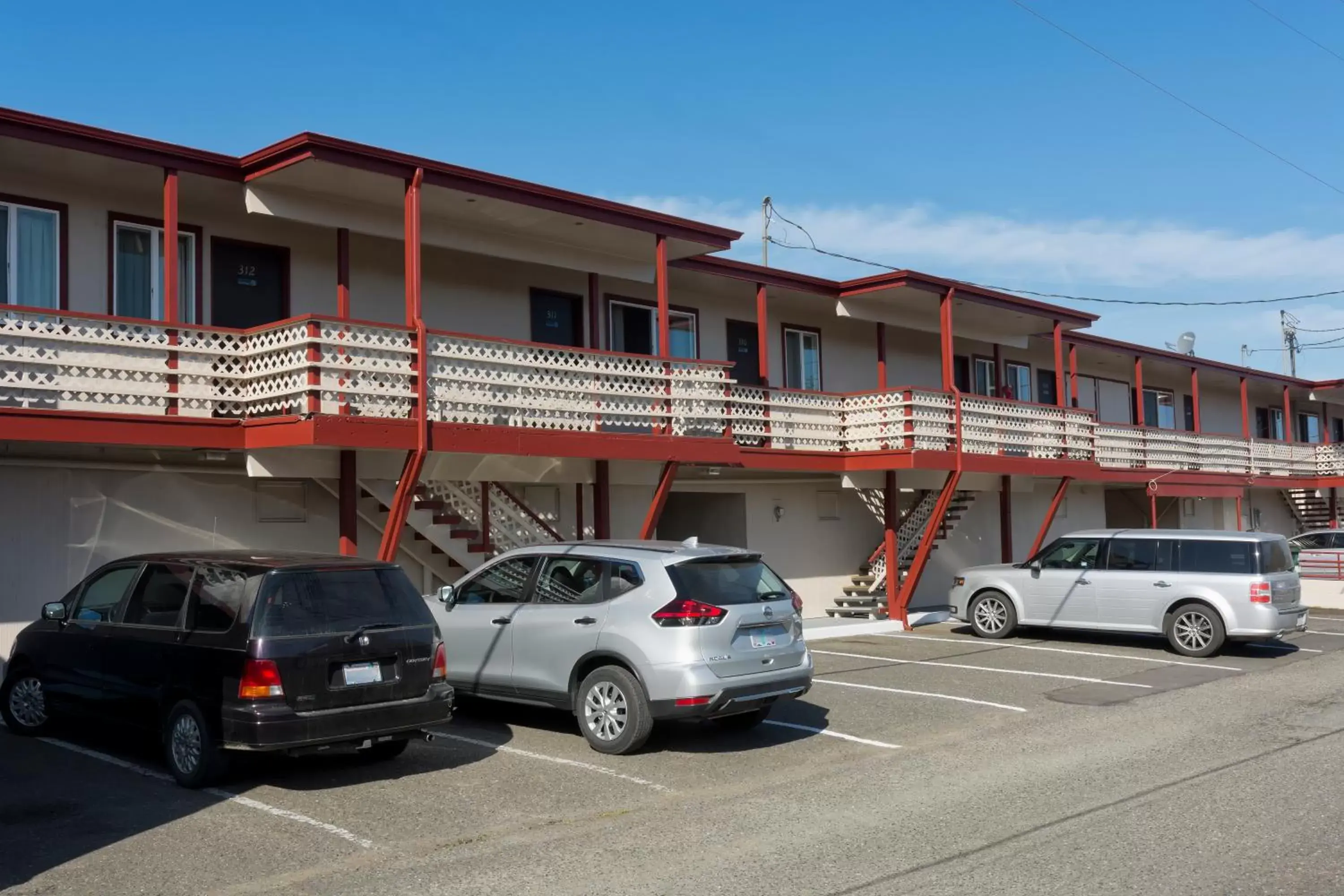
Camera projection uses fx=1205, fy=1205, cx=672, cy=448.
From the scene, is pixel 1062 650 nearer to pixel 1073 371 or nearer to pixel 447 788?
pixel 447 788

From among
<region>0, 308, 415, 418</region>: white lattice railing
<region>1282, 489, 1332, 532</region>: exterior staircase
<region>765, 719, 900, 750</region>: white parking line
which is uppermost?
<region>0, 308, 415, 418</region>: white lattice railing

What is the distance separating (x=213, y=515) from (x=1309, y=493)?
3410 cm

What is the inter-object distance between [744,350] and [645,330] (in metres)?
2.50

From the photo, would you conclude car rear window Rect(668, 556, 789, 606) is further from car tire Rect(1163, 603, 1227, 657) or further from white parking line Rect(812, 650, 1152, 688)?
car tire Rect(1163, 603, 1227, 657)

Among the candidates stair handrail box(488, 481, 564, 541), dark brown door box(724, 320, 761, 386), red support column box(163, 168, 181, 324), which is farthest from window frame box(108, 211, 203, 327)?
dark brown door box(724, 320, 761, 386)

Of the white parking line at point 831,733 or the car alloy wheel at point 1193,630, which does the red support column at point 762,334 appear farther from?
the white parking line at point 831,733

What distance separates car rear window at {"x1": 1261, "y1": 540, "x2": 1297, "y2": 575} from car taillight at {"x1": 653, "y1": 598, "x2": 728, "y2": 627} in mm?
9845

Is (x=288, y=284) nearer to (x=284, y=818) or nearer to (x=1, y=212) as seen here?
(x=1, y=212)

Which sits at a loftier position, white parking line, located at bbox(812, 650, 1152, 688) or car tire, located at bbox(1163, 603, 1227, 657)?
car tire, located at bbox(1163, 603, 1227, 657)

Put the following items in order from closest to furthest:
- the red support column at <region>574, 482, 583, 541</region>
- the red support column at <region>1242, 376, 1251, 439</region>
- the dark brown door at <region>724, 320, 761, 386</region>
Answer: the red support column at <region>574, 482, 583, 541</region> < the dark brown door at <region>724, 320, 761, 386</region> < the red support column at <region>1242, 376, 1251, 439</region>

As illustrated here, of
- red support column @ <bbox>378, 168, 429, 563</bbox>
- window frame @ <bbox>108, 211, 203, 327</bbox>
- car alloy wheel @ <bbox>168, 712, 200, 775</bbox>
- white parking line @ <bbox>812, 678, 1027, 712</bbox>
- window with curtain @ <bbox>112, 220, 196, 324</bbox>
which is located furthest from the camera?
window with curtain @ <bbox>112, 220, 196, 324</bbox>

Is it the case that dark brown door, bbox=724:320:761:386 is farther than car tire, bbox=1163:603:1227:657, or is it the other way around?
dark brown door, bbox=724:320:761:386

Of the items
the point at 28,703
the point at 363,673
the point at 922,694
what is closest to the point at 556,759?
the point at 363,673

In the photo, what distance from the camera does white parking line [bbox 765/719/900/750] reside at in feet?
34.0
